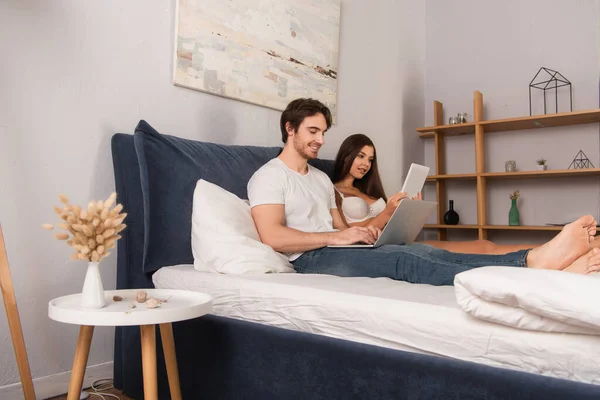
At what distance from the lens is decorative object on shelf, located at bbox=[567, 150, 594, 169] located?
11.6ft

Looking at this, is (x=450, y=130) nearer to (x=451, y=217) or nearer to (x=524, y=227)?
(x=451, y=217)

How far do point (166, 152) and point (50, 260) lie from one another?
0.55 meters

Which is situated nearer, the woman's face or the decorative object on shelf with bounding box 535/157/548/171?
the woman's face

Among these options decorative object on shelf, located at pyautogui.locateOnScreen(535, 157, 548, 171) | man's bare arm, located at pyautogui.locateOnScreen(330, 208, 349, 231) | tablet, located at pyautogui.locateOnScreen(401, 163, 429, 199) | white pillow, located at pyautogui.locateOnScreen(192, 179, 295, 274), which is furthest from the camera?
decorative object on shelf, located at pyautogui.locateOnScreen(535, 157, 548, 171)

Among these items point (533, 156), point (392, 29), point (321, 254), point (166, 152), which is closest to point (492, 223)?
point (533, 156)

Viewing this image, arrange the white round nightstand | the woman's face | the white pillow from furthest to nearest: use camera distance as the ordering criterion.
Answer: the woman's face, the white pillow, the white round nightstand

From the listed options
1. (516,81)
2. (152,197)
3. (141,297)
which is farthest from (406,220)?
(516,81)

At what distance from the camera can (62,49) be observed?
193 cm

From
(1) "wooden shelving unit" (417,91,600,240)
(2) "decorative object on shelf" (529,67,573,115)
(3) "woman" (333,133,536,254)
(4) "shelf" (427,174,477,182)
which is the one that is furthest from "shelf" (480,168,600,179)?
(3) "woman" (333,133,536,254)

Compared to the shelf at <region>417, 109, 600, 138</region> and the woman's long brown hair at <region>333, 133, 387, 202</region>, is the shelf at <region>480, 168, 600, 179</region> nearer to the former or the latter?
the shelf at <region>417, 109, 600, 138</region>

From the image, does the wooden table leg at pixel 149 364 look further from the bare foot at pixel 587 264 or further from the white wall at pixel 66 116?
the bare foot at pixel 587 264

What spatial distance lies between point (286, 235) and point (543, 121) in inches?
92.6

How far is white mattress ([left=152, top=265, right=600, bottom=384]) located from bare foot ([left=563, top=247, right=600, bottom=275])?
34 centimetres

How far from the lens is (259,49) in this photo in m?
2.69
